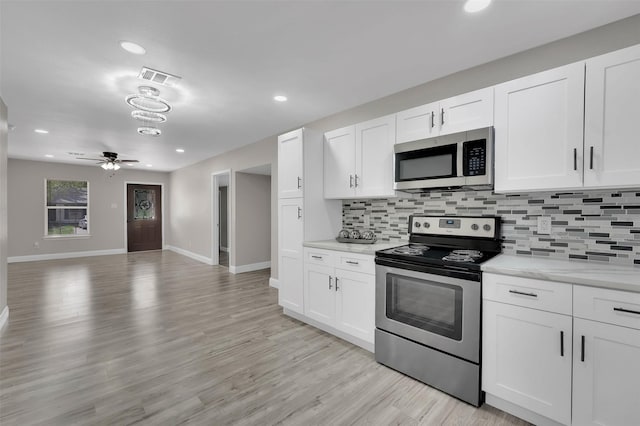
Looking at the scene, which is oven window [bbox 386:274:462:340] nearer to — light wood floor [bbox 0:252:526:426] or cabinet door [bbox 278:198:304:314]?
light wood floor [bbox 0:252:526:426]

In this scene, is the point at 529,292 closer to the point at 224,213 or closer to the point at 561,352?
the point at 561,352

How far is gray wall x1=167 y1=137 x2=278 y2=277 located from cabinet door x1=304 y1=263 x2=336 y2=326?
5.61 feet

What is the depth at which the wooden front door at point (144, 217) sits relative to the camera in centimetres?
865

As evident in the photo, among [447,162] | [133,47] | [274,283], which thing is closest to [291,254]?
[274,283]

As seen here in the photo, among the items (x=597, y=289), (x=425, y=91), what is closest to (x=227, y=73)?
(x=425, y=91)

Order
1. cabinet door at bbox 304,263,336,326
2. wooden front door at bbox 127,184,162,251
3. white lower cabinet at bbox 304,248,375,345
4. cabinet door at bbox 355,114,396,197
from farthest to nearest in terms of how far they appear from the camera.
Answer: wooden front door at bbox 127,184,162,251 < cabinet door at bbox 304,263,336,326 < cabinet door at bbox 355,114,396,197 < white lower cabinet at bbox 304,248,375,345

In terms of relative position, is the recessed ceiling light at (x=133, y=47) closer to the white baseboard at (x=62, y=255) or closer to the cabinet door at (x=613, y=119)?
the cabinet door at (x=613, y=119)

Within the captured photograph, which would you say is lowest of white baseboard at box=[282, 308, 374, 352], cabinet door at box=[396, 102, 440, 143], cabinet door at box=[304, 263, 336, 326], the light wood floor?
the light wood floor

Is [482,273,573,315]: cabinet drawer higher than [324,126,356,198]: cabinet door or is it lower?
lower

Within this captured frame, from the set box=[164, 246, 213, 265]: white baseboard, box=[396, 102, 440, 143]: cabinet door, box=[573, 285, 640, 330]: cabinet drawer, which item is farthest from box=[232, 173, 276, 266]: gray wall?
box=[573, 285, 640, 330]: cabinet drawer

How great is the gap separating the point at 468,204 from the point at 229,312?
302cm

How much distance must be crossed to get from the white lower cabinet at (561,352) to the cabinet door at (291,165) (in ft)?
7.02

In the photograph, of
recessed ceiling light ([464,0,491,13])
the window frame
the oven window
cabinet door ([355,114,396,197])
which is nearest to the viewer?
recessed ceiling light ([464,0,491,13])

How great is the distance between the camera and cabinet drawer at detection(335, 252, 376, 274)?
8.36 feet
